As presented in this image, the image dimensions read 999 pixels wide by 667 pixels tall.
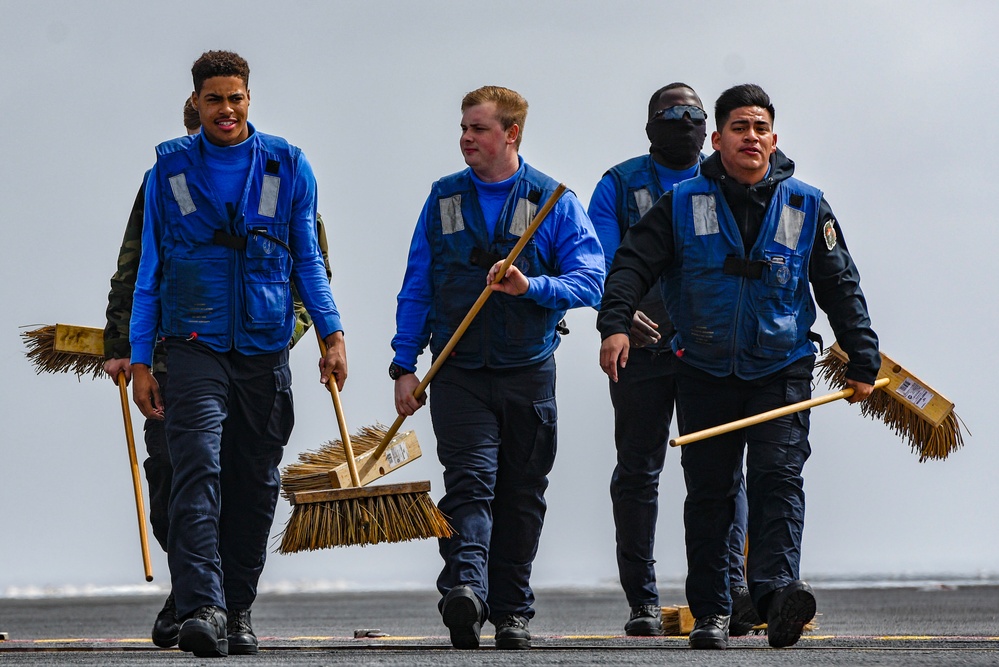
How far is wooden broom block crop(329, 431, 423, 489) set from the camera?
6.62 m

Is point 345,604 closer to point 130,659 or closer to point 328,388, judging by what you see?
point 328,388

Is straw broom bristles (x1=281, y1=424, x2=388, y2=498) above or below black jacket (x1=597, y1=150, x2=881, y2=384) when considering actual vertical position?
below

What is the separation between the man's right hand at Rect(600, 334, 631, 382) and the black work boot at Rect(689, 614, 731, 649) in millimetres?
882

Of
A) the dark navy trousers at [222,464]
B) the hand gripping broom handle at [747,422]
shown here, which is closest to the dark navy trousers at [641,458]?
the hand gripping broom handle at [747,422]

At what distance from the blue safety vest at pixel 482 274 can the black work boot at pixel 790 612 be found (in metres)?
1.31

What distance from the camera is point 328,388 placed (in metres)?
6.39

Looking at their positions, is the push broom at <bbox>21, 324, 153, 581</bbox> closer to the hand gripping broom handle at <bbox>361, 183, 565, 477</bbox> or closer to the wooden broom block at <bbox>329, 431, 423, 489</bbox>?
the wooden broom block at <bbox>329, 431, 423, 489</bbox>

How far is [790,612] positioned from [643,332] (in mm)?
1681

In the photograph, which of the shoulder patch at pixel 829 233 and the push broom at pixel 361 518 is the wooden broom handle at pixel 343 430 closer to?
the push broom at pixel 361 518

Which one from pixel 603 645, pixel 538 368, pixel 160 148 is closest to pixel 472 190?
pixel 538 368

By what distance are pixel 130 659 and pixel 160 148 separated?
1764 millimetres

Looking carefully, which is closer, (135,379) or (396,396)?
(135,379)

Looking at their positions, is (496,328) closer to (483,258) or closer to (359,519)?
(483,258)

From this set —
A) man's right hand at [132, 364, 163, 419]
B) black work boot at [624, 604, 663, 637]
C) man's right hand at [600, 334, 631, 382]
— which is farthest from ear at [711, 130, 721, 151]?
man's right hand at [132, 364, 163, 419]
